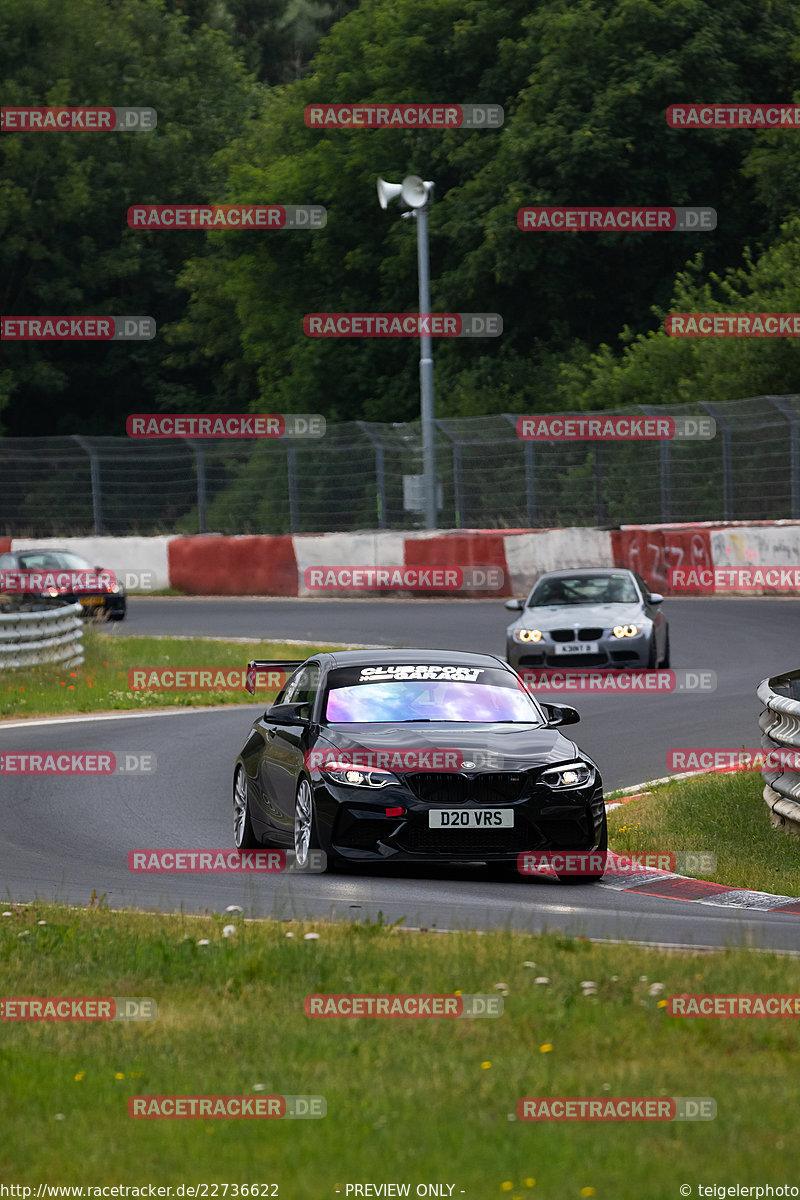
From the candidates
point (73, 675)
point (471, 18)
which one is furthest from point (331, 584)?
point (471, 18)

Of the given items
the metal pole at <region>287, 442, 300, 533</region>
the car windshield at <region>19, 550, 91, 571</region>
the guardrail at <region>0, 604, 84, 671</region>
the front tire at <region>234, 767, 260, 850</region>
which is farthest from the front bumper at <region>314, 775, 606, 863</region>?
the metal pole at <region>287, 442, 300, 533</region>

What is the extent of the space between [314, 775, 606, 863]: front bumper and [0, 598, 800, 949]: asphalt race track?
0.60ft

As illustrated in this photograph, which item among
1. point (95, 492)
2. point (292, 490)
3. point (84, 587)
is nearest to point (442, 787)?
point (84, 587)

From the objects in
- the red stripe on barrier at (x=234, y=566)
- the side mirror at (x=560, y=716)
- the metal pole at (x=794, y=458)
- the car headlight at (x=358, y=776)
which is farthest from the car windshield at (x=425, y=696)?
the red stripe on barrier at (x=234, y=566)

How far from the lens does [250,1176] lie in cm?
497

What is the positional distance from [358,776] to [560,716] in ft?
5.71

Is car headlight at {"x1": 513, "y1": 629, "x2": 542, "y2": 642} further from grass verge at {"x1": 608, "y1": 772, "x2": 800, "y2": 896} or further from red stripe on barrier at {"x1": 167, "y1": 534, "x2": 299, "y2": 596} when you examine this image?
red stripe on barrier at {"x1": 167, "y1": 534, "x2": 299, "y2": 596}

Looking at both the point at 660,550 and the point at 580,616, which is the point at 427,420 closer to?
the point at 660,550

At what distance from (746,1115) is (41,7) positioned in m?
63.9

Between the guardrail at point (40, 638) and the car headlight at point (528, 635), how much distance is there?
5.98m

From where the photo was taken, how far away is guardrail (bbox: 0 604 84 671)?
76.5ft

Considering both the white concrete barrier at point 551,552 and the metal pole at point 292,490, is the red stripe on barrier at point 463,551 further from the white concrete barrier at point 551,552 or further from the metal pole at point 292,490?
the metal pole at point 292,490

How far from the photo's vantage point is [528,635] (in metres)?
22.4

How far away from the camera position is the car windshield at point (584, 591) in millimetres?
23219
